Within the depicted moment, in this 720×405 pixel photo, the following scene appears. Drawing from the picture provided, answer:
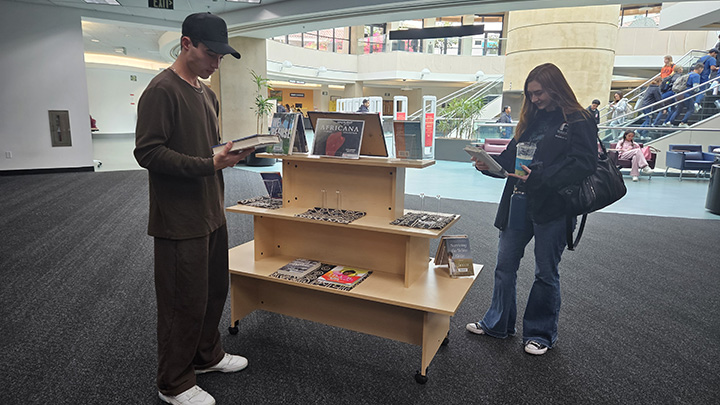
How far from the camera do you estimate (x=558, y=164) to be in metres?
2.41

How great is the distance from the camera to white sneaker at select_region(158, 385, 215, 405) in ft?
6.90

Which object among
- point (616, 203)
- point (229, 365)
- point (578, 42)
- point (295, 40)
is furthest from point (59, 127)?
point (295, 40)

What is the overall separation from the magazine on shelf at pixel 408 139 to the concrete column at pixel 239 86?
28.0 ft

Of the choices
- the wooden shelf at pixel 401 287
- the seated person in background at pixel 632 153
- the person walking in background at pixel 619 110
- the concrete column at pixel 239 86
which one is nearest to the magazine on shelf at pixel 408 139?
the wooden shelf at pixel 401 287

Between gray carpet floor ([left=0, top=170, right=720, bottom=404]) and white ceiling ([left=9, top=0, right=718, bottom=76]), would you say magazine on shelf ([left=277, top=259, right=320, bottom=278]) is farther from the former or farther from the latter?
white ceiling ([left=9, top=0, right=718, bottom=76])

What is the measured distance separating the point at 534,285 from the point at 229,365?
1775 millimetres

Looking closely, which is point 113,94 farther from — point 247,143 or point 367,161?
point 247,143

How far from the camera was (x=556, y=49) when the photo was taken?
531 inches

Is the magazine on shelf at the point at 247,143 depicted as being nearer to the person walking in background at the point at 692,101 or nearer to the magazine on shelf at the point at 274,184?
the magazine on shelf at the point at 274,184

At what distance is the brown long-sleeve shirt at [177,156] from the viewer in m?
1.81

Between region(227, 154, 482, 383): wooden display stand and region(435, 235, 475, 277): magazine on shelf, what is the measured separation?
49mm

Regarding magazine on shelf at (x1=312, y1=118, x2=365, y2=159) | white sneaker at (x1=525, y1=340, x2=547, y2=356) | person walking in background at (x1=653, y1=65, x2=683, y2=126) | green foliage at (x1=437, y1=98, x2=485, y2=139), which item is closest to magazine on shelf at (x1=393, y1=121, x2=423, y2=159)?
magazine on shelf at (x1=312, y1=118, x2=365, y2=159)

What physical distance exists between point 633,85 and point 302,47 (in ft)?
56.9

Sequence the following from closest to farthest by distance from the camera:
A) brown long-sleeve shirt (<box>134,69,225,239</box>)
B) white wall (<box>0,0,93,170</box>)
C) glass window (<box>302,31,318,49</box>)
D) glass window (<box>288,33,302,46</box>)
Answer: brown long-sleeve shirt (<box>134,69,225,239</box>) → white wall (<box>0,0,93,170</box>) → glass window (<box>288,33,302,46</box>) → glass window (<box>302,31,318,49</box>)
